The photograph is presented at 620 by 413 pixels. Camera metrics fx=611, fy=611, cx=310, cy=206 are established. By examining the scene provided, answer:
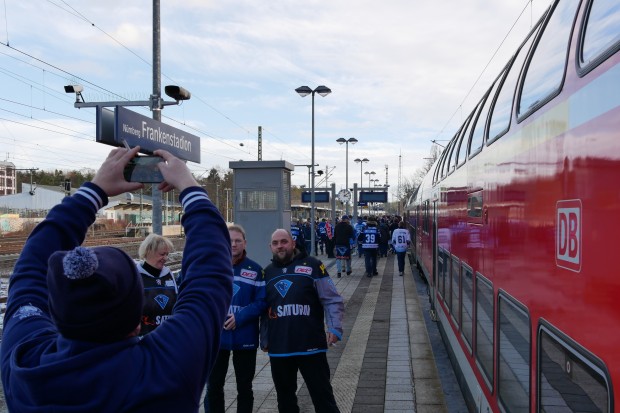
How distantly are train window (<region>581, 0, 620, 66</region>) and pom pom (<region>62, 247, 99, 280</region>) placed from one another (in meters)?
1.59

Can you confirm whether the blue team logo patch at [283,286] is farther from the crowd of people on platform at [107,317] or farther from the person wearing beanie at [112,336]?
the person wearing beanie at [112,336]

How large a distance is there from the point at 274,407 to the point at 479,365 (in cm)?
221

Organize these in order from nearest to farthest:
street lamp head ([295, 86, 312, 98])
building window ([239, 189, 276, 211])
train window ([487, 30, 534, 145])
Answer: train window ([487, 30, 534, 145]) < building window ([239, 189, 276, 211]) < street lamp head ([295, 86, 312, 98])

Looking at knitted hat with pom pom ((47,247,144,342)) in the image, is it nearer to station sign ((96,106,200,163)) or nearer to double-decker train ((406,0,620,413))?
station sign ((96,106,200,163))

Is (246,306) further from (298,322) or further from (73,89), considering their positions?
(73,89)

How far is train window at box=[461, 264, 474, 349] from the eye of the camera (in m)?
5.17

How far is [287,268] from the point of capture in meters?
4.79

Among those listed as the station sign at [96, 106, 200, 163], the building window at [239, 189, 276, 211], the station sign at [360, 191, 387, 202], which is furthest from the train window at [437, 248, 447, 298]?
the station sign at [360, 191, 387, 202]

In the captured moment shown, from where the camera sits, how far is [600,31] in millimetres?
2074

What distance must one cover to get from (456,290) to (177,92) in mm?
4804

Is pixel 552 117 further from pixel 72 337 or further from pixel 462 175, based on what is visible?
pixel 462 175

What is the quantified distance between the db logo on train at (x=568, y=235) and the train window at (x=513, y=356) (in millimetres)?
678

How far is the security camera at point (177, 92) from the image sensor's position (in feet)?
28.1

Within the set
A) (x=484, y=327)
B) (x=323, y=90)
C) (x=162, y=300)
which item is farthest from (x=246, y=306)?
(x=323, y=90)
